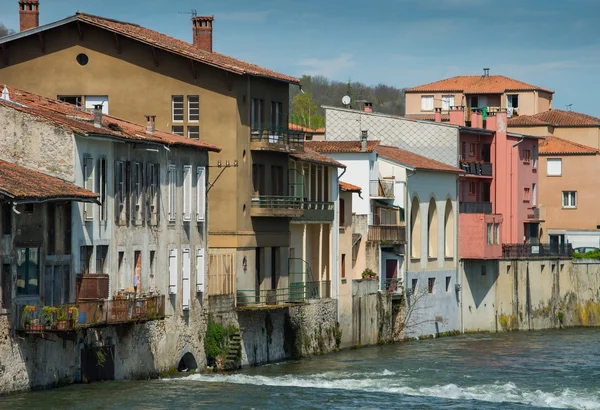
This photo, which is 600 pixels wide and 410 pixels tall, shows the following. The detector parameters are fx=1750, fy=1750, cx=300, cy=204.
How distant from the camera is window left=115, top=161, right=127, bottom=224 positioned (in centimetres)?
5731

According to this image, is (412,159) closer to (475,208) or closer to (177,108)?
(475,208)

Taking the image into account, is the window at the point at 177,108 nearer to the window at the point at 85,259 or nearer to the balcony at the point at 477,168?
the window at the point at 85,259

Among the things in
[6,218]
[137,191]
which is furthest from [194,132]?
[6,218]

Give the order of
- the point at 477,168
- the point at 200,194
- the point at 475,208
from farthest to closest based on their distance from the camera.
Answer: the point at 477,168
the point at 475,208
the point at 200,194

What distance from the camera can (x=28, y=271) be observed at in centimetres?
5116

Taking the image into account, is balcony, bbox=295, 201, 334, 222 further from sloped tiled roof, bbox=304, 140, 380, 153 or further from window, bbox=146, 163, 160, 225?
window, bbox=146, 163, 160, 225

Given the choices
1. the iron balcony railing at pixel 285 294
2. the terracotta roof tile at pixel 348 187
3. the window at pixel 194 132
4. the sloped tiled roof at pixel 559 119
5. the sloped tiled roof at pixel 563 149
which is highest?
the sloped tiled roof at pixel 559 119

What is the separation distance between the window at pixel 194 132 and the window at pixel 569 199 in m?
59.1

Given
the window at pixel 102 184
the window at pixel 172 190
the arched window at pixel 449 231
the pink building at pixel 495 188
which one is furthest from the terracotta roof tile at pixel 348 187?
the window at pixel 102 184

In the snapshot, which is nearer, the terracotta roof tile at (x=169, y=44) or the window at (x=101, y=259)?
the window at (x=101, y=259)

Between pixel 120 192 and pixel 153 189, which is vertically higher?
pixel 153 189

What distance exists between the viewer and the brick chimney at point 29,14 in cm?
7056

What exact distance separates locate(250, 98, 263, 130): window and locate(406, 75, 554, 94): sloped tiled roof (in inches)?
2521

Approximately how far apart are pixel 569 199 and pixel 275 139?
2190 inches
